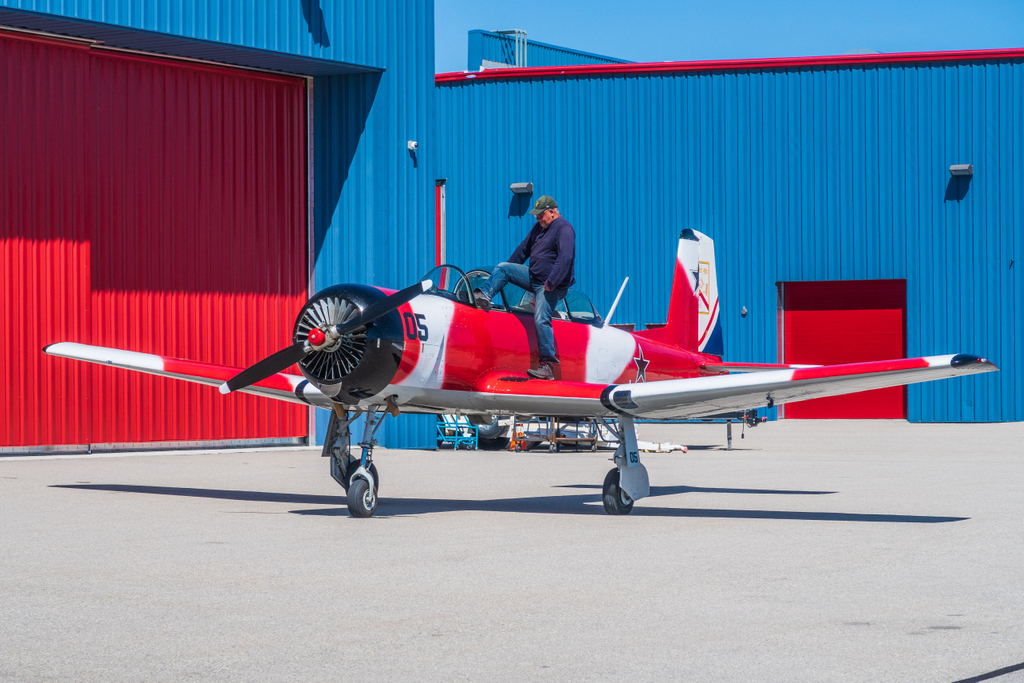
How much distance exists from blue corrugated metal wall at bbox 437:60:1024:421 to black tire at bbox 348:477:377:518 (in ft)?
65.2

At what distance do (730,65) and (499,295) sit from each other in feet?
63.8

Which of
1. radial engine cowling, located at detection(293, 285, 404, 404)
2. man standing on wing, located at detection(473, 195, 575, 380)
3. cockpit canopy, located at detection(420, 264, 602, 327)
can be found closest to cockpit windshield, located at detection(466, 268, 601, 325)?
cockpit canopy, located at detection(420, 264, 602, 327)

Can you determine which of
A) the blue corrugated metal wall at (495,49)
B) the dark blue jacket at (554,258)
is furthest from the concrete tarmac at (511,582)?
the blue corrugated metal wall at (495,49)

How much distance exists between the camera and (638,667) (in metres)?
4.36

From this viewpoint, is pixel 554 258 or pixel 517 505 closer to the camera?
pixel 554 258

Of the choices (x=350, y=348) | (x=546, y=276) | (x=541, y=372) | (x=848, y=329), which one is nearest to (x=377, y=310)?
(x=350, y=348)

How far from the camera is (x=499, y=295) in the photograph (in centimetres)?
1105

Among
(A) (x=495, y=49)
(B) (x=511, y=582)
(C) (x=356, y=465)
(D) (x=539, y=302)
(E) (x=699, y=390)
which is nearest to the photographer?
(B) (x=511, y=582)

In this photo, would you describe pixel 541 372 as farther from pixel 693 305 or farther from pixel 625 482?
pixel 693 305

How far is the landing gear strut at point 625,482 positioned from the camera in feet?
32.6

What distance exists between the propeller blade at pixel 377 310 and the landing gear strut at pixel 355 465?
0.91 metres

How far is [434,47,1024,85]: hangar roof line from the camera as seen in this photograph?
2714cm

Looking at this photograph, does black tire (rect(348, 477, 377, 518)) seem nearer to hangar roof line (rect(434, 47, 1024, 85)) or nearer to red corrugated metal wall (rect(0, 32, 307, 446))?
red corrugated metal wall (rect(0, 32, 307, 446))

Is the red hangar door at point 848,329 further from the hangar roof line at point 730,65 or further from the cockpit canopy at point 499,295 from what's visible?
the cockpit canopy at point 499,295
